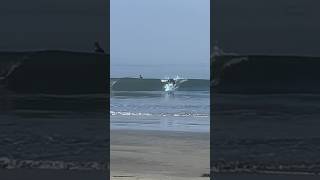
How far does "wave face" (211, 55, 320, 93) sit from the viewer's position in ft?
16.6

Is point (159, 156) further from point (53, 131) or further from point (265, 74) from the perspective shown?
point (265, 74)

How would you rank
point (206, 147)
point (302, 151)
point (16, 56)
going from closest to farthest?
point (302, 151) < point (16, 56) < point (206, 147)

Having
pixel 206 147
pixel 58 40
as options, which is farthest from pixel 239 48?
pixel 206 147

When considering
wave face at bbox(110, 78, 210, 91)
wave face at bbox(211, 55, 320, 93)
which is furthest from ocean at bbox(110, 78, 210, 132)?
wave face at bbox(211, 55, 320, 93)

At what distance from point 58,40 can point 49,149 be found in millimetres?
898

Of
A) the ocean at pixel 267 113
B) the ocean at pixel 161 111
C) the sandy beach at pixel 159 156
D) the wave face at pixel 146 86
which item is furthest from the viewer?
the wave face at pixel 146 86

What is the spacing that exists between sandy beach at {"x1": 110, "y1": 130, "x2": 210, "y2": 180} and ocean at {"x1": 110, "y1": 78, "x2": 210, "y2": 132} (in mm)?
1156

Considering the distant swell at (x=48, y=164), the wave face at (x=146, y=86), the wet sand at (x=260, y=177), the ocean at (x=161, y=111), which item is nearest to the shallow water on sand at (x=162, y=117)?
the ocean at (x=161, y=111)

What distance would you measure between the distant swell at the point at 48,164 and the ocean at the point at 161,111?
3.60m

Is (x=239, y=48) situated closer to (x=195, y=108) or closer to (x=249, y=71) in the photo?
(x=249, y=71)

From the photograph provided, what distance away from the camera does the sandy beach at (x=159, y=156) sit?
7598 mm

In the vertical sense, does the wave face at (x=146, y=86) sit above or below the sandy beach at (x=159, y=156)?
above

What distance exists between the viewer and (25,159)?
5434 mm

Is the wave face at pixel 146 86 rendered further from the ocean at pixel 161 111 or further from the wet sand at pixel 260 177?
the wet sand at pixel 260 177
